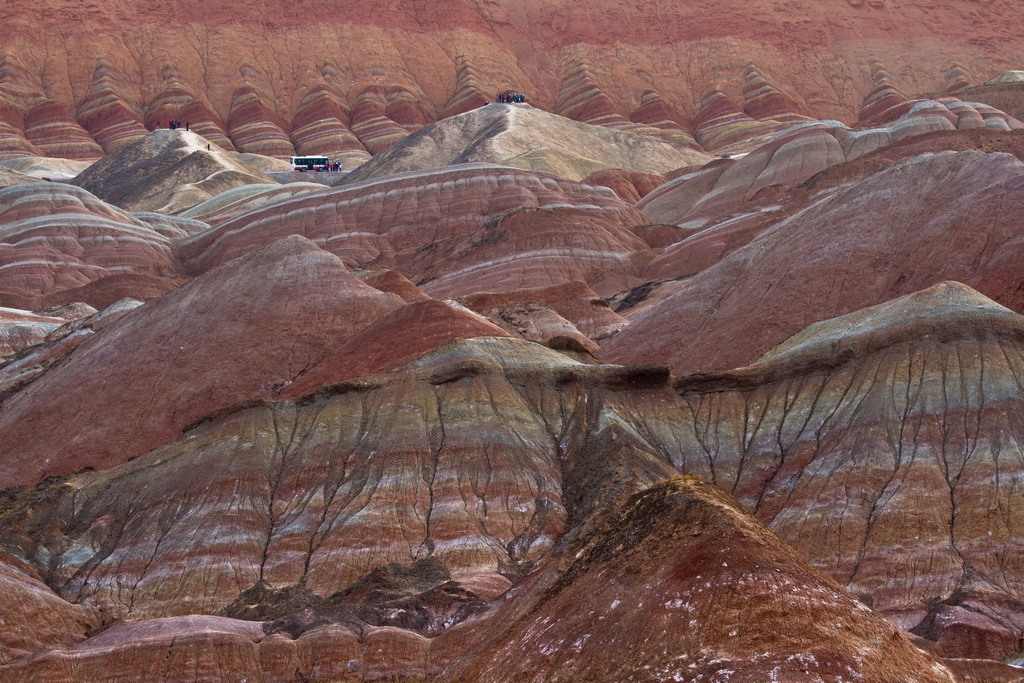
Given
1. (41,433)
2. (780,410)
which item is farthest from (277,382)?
(780,410)

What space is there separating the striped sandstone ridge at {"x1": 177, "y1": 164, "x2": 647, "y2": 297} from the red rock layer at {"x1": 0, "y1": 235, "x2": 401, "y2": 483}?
24.9 m

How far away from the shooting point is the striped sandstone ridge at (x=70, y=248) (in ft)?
427

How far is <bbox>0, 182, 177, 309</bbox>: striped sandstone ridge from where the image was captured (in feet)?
427

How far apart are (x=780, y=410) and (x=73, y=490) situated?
1147 inches

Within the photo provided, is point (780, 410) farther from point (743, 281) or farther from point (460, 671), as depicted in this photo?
point (460, 671)

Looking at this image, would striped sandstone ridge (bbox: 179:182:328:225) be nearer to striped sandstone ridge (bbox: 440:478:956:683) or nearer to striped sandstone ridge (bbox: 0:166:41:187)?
striped sandstone ridge (bbox: 0:166:41:187)

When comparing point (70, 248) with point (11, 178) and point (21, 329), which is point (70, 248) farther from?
point (11, 178)

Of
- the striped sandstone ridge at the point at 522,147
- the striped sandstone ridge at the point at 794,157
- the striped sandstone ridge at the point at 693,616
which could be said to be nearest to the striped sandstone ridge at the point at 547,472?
the striped sandstone ridge at the point at 693,616

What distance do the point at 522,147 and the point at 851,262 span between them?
98.0 metres

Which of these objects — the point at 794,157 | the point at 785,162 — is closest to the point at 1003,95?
the point at 794,157

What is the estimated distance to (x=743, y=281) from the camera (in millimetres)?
83562

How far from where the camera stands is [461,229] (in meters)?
140

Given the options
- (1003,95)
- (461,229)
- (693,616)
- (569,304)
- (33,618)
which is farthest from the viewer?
(1003,95)

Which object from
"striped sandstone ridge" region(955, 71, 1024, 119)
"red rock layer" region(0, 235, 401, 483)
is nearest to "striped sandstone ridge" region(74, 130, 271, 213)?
"striped sandstone ridge" region(955, 71, 1024, 119)
